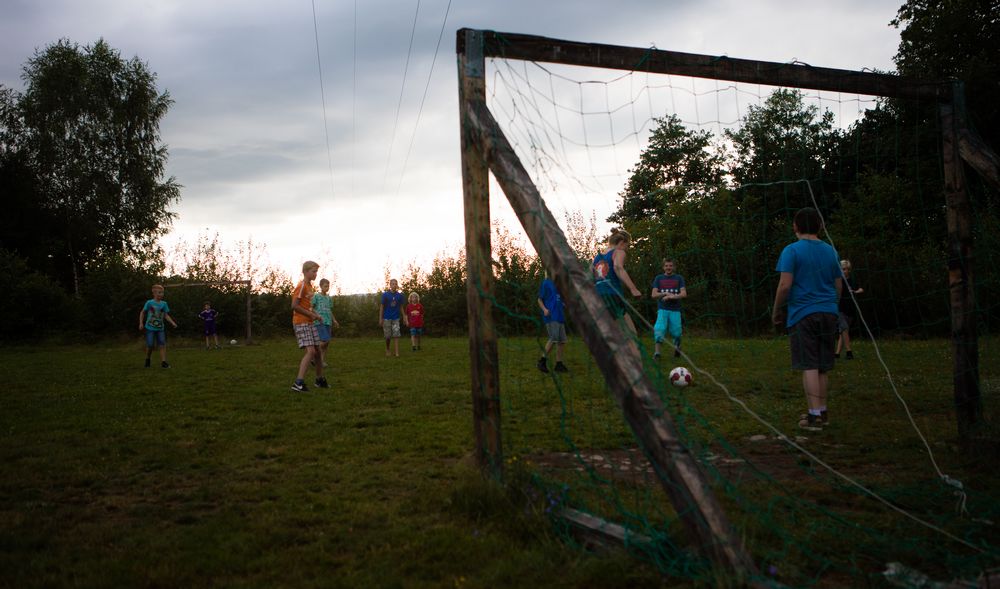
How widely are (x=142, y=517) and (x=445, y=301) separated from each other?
890 inches

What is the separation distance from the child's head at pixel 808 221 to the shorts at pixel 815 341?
695 millimetres

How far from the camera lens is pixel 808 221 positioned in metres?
5.26

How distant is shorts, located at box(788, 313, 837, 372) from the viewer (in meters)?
5.16

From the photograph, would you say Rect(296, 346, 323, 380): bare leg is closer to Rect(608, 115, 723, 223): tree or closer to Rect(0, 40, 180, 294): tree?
Rect(608, 115, 723, 223): tree

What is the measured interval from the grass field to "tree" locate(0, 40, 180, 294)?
24.2 metres

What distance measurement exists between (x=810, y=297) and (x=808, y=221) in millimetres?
623

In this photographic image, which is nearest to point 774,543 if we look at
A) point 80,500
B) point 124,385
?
point 80,500

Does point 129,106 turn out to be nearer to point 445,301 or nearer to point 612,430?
point 445,301

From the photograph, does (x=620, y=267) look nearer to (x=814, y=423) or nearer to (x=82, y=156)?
(x=814, y=423)

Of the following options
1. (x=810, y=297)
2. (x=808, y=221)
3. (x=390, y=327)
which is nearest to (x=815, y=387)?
(x=810, y=297)

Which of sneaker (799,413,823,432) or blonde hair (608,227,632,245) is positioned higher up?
blonde hair (608,227,632,245)

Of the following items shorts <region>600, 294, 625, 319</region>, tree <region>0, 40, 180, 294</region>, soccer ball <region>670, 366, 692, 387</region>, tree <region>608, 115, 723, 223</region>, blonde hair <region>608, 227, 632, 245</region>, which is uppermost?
tree <region>0, 40, 180, 294</region>

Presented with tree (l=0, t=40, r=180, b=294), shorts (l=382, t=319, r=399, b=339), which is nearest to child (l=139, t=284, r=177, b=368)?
shorts (l=382, t=319, r=399, b=339)

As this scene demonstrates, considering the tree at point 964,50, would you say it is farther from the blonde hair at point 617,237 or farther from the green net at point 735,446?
the blonde hair at point 617,237
